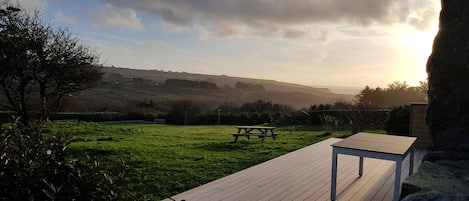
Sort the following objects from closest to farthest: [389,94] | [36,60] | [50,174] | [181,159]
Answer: [50,174] → [181,159] → [36,60] → [389,94]

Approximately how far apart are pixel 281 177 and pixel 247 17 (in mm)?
9844

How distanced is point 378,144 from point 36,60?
7960 mm

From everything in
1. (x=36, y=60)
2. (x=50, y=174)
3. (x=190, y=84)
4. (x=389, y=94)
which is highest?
(x=190, y=84)

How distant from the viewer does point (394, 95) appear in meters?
19.4

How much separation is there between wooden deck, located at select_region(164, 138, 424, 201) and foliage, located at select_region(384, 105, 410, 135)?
3630mm

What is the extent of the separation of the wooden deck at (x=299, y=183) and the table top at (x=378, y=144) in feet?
1.96

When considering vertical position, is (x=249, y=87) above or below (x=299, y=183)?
above

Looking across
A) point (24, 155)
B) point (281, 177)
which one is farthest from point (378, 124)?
point (24, 155)

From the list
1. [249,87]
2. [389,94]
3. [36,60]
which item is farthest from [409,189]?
[249,87]

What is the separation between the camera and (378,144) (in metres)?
4.22

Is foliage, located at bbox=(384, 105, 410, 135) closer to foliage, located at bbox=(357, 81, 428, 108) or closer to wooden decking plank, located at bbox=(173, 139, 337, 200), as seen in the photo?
wooden decking plank, located at bbox=(173, 139, 337, 200)

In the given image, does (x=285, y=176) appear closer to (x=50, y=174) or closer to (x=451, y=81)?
(x=451, y=81)

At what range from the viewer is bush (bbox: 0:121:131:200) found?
60.5 inches

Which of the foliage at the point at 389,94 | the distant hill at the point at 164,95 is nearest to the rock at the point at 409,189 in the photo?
the foliage at the point at 389,94
